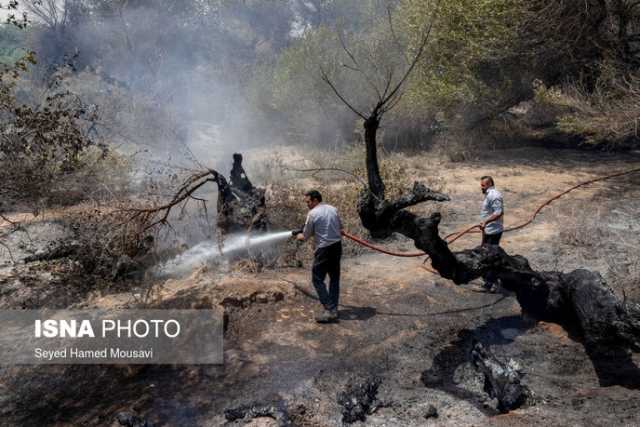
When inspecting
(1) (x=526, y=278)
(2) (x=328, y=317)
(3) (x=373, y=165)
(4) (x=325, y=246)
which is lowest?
(2) (x=328, y=317)

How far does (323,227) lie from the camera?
216 inches

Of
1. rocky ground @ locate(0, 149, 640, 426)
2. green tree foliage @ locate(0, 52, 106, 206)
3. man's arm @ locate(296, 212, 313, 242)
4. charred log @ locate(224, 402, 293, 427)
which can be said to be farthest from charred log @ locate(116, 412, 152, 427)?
green tree foliage @ locate(0, 52, 106, 206)

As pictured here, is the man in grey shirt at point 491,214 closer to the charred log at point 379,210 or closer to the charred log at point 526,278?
the charred log at point 526,278

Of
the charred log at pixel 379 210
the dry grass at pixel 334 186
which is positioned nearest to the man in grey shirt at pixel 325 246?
the charred log at pixel 379 210

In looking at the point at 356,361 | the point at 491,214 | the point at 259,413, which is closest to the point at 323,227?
the point at 356,361

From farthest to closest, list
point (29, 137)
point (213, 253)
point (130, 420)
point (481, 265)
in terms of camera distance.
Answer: point (213, 253) < point (29, 137) < point (481, 265) < point (130, 420)

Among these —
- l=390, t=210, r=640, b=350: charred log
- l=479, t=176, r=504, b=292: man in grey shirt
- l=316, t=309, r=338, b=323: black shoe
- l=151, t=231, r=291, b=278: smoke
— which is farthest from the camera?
l=151, t=231, r=291, b=278: smoke

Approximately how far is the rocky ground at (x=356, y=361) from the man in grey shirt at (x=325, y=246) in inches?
10.8

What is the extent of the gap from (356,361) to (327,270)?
4.06ft

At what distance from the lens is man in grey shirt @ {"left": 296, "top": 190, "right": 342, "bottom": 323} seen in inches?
216

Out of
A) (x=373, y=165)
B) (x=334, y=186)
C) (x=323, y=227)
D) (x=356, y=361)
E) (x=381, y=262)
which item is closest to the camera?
(x=356, y=361)

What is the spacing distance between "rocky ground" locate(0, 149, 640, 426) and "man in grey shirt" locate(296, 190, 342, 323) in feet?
0.90

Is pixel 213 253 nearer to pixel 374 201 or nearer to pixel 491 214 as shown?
pixel 374 201

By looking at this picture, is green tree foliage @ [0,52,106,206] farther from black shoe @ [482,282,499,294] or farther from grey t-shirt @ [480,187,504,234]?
black shoe @ [482,282,499,294]
